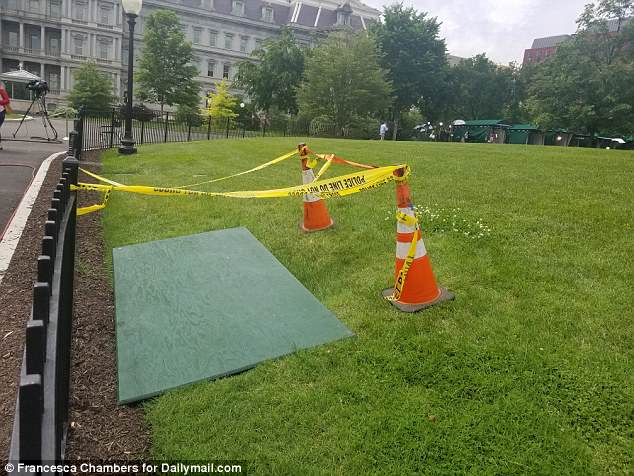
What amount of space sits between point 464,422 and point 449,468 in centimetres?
34

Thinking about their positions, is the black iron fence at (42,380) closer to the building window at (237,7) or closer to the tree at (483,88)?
the tree at (483,88)

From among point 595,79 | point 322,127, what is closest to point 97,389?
point 322,127

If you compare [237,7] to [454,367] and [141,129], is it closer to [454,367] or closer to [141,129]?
[141,129]

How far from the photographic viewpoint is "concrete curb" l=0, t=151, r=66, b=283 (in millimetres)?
5199

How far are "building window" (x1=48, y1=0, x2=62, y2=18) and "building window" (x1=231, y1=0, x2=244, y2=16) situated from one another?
26174 millimetres

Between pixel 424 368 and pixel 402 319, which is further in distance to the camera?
pixel 402 319

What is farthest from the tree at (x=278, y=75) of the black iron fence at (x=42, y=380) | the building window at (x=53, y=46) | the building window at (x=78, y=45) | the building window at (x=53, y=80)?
the black iron fence at (x=42, y=380)

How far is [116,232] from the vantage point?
21.3 feet

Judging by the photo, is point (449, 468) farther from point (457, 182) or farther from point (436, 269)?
point (457, 182)

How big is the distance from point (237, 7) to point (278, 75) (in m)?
38.5

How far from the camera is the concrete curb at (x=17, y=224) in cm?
520

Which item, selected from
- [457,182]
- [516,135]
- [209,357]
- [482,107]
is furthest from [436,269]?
[482,107]

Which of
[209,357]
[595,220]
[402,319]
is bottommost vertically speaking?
[209,357]

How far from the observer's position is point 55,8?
6956cm
